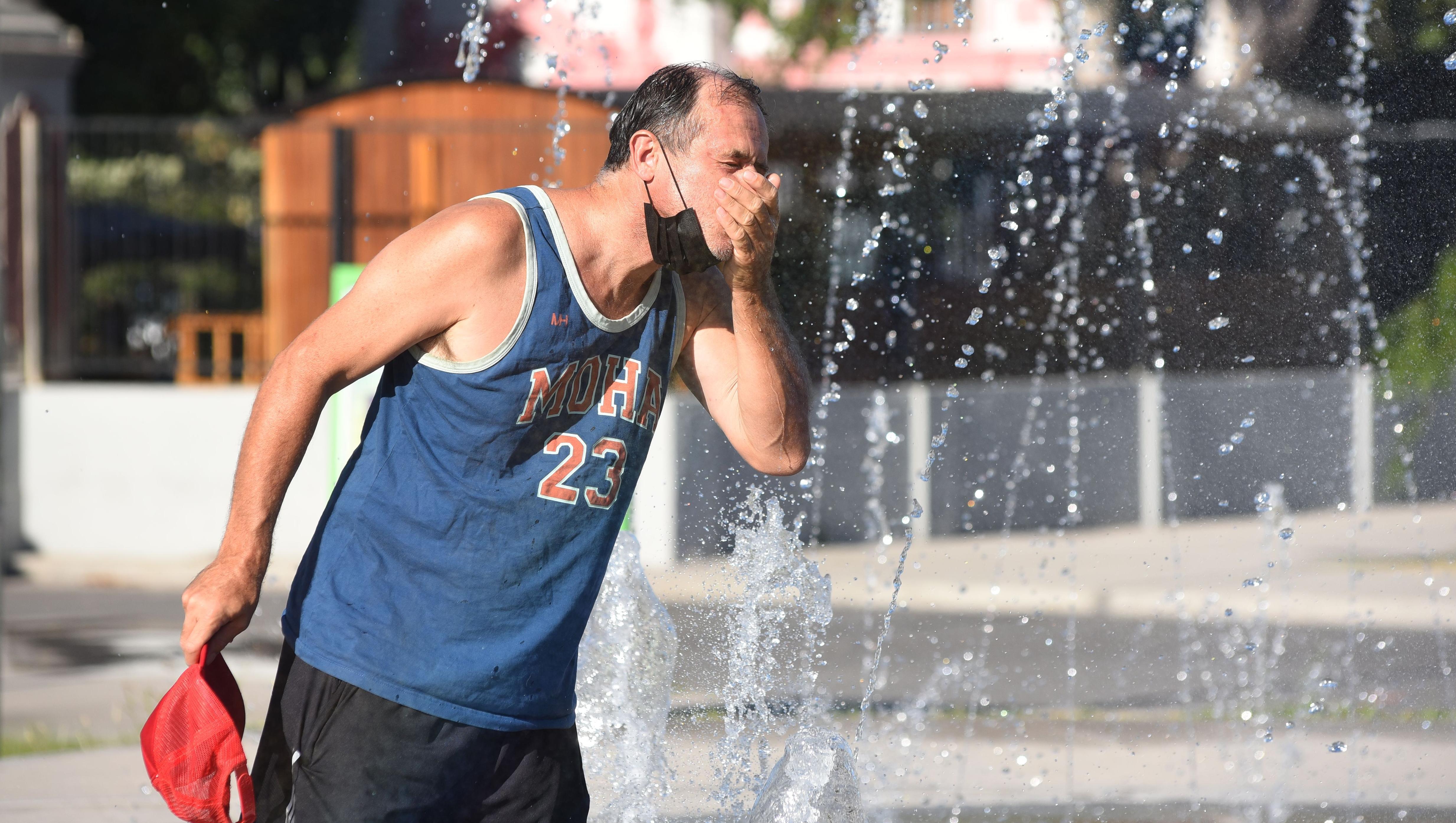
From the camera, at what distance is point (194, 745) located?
78.5 inches

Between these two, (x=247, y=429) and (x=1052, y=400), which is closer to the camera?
(x=247, y=429)

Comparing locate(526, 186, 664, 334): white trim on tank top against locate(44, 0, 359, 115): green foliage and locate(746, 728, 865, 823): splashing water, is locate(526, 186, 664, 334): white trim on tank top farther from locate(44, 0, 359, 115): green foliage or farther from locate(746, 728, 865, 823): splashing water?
locate(44, 0, 359, 115): green foliage

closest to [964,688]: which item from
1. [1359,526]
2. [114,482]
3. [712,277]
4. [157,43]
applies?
[1359,526]

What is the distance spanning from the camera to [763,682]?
4645mm

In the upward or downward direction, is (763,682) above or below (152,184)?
below

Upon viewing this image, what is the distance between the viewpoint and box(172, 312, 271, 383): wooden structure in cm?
994

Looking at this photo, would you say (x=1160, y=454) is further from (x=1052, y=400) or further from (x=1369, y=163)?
(x=1369, y=163)

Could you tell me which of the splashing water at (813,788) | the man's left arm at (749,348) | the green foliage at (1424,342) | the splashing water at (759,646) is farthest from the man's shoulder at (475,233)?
the green foliage at (1424,342)

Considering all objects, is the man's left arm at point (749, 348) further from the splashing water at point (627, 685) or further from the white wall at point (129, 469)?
the white wall at point (129, 469)

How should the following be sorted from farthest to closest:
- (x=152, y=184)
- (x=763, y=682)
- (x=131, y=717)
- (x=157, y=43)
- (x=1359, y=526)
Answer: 1. (x=157, y=43)
2. (x=152, y=184)
3. (x=1359, y=526)
4. (x=131, y=717)
5. (x=763, y=682)

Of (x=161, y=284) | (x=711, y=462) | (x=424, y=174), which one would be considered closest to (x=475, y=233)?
(x=711, y=462)

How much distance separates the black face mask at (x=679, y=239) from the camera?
210cm

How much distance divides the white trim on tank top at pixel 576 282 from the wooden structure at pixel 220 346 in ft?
27.1

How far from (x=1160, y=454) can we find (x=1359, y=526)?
181 centimetres
